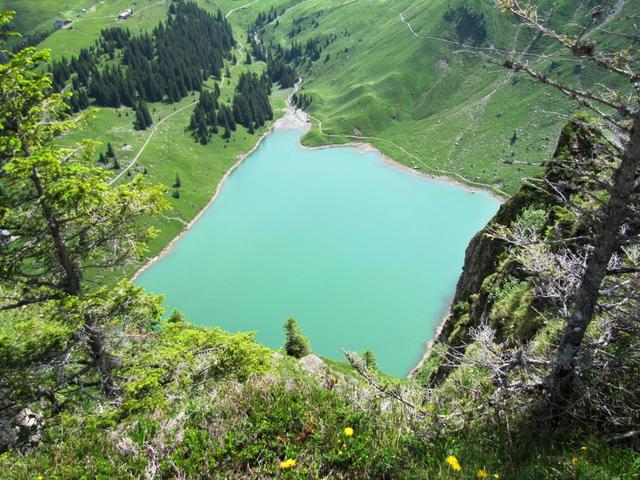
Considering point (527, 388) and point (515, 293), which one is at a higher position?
point (527, 388)

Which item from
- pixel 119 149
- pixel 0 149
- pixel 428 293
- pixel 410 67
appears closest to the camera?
pixel 0 149

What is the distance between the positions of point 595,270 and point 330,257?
83978mm

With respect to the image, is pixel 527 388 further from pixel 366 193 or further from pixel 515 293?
pixel 366 193

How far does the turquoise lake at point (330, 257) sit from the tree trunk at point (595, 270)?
4498cm

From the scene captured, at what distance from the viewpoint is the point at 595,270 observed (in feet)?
23.5

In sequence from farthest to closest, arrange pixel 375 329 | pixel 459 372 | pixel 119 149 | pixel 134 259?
pixel 119 149 < pixel 375 329 < pixel 134 259 < pixel 459 372

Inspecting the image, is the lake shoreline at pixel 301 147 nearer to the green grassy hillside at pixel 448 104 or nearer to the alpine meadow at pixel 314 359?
the green grassy hillside at pixel 448 104

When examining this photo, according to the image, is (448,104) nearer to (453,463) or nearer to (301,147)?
(301,147)

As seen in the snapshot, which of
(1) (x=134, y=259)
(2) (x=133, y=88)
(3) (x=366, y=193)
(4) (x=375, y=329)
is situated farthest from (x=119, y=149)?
(1) (x=134, y=259)

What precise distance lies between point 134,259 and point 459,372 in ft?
40.3

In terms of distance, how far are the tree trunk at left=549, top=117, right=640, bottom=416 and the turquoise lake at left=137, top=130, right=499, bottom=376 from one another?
45.0m

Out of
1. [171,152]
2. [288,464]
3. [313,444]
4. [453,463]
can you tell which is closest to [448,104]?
[171,152]

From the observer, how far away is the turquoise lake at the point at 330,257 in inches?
2813

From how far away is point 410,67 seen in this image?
181500 millimetres
